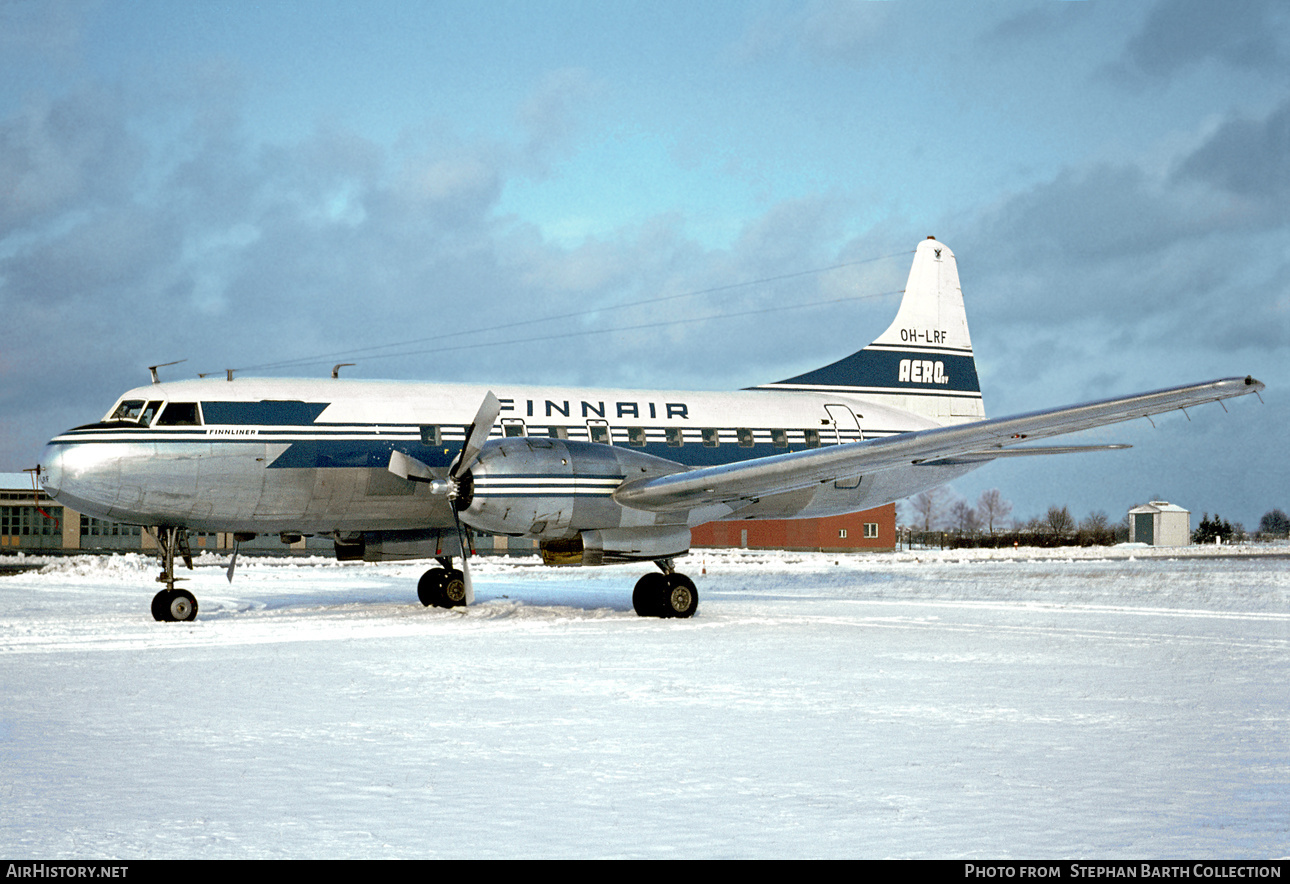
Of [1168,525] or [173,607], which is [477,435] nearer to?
[173,607]

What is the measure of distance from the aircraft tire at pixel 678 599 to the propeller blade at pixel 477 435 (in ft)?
11.8

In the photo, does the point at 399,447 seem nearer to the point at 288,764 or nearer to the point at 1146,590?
the point at 288,764

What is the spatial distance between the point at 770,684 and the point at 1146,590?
59.2 ft

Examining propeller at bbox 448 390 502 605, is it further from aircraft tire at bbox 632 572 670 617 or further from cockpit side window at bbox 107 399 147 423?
cockpit side window at bbox 107 399 147 423

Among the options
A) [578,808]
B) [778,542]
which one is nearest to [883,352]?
A: [578,808]

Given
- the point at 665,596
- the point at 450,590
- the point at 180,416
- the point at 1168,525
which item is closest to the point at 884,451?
the point at 665,596

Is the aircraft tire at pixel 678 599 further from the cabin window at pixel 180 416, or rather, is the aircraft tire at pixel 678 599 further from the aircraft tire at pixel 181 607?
the cabin window at pixel 180 416

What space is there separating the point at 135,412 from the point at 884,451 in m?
11.1

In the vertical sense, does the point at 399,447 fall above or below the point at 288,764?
above

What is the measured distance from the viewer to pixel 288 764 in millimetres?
6703

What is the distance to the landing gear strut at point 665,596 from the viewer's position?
675 inches

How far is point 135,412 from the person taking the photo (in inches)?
655

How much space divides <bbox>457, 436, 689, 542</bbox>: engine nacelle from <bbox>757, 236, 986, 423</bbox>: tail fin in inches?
257
